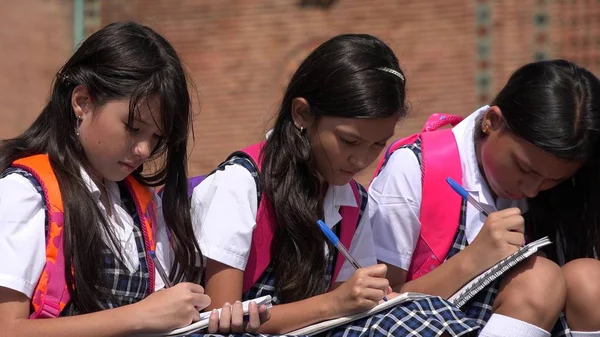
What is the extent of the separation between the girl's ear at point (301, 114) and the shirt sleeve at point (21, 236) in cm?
75

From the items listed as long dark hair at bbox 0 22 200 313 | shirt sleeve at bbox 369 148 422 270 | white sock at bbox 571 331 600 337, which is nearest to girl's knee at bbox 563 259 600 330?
white sock at bbox 571 331 600 337

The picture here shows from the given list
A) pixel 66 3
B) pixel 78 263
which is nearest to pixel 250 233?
pixel 78 263

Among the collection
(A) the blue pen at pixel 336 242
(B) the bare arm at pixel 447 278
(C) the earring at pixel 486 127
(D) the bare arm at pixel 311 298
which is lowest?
(B) the bare arm at pixel 447 278

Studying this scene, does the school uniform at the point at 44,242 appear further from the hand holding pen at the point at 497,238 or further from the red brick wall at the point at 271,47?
the red brick wall at the point at 271,47

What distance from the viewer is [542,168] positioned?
3057 mm

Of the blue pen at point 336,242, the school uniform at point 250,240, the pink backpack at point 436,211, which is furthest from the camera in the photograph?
the pink backpack at point 436,211

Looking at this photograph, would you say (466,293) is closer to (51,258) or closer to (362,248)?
(362,248)

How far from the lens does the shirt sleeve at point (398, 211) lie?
10.2 feet

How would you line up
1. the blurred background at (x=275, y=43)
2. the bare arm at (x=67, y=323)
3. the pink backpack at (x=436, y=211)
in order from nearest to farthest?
the bare arm at (x=67, y=323) < the pink backpack at (x=436, y=211) < the blurred background at (x=275, y=43)

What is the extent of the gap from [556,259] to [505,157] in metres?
0.36

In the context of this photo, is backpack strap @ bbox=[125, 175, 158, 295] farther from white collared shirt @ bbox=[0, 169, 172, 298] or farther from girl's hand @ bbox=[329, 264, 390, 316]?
girl's hand @ bbox=[329, 264, 390, 316]

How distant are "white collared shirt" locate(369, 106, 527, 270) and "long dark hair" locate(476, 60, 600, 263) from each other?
0.44ft

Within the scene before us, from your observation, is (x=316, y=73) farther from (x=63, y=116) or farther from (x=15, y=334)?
(x=15, y=334)

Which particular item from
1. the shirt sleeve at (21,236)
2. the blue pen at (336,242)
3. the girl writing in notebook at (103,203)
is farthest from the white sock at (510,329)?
the shirt sleeve at (21,236)
